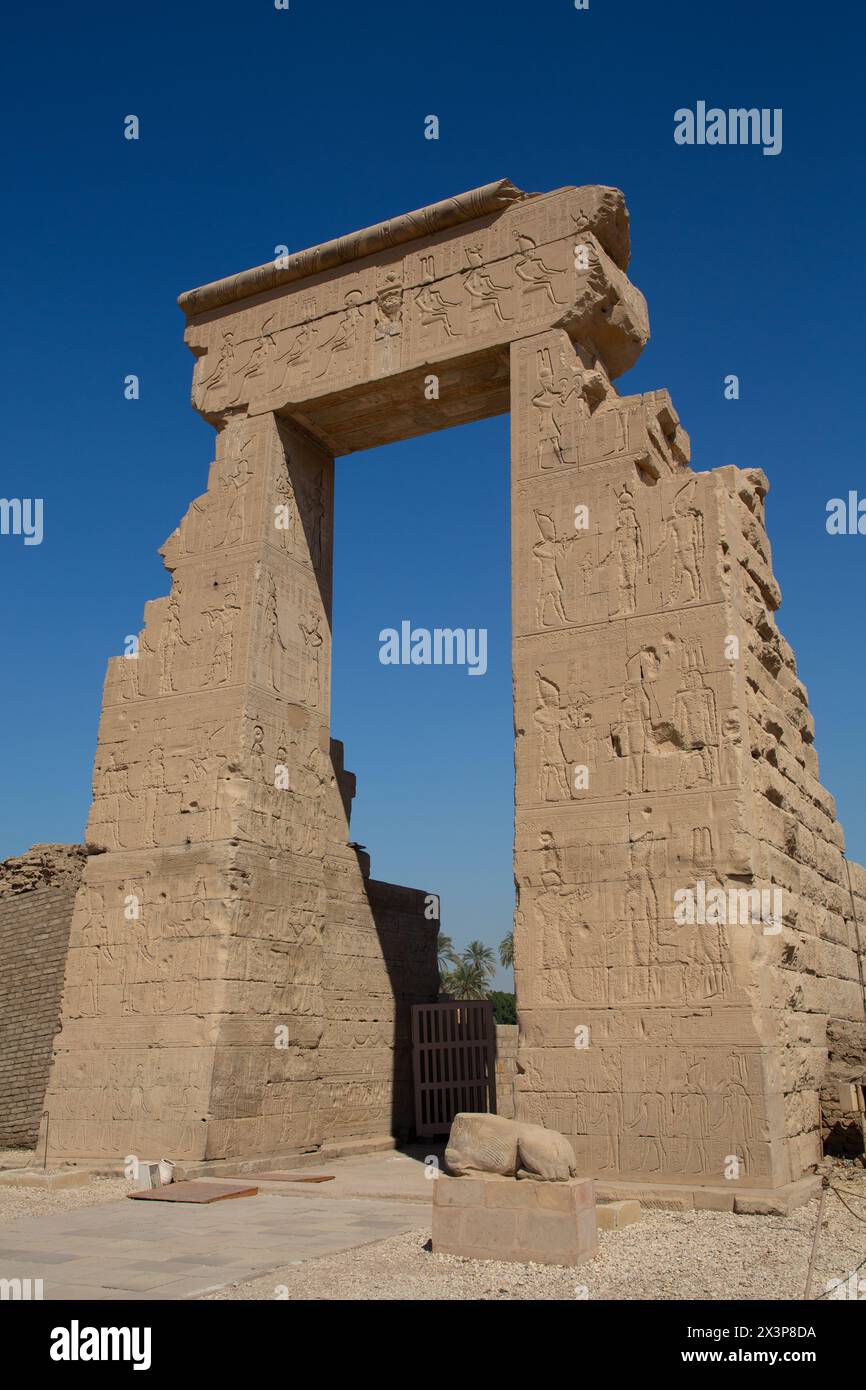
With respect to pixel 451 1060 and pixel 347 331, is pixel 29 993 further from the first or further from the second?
pixel 347 331

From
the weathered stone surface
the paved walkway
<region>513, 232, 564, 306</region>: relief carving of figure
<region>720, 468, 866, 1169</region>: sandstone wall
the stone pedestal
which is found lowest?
the paved walkway

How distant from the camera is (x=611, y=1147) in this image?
7988mm

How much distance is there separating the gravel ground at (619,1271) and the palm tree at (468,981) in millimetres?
31042

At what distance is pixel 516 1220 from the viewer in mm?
5383

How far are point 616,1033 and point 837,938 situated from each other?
336 centimetres

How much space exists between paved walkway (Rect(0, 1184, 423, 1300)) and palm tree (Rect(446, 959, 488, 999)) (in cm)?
2962

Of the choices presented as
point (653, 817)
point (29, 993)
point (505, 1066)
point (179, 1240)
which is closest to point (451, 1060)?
point (505, 1066)

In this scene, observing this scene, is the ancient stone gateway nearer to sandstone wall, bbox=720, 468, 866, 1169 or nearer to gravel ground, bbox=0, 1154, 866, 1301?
sandstone wall, bbox=720, 468, 866, 1169

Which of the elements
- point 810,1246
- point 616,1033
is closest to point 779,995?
point 616,1033

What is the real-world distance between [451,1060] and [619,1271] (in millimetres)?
8085

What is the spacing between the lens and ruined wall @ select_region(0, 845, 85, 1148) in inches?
504

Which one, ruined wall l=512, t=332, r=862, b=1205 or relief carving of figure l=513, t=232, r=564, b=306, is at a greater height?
relief carving of figure l=513, t=232, r=564, b=306

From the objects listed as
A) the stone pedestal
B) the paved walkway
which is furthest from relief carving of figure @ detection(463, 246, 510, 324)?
the stone pedestal

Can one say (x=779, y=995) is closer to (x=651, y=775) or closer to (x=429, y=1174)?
(x=651, y=775)
